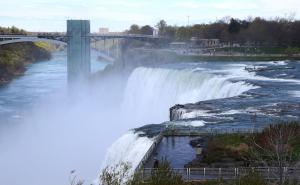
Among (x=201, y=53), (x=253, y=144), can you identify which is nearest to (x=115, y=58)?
(x=201, y=53)

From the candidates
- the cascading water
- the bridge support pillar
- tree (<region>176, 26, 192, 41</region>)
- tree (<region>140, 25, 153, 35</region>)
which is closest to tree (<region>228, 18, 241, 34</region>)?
tree (<region>176, 26, 192, 41</region>)

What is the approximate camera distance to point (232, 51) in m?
61.0

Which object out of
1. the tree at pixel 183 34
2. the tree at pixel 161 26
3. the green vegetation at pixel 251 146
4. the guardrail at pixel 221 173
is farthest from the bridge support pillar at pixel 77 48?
the tree at pixel 161 26

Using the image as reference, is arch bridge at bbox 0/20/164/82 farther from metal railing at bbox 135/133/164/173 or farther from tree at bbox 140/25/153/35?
tree at bbox 140/25/153/35

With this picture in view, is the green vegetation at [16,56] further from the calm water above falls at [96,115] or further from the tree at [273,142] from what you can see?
the tree at [273,142]

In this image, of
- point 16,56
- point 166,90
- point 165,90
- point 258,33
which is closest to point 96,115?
point 165,90

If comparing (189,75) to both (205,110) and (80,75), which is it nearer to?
(205,110)

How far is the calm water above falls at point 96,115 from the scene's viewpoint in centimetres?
2442

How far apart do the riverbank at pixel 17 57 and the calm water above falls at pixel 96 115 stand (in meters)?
16.6

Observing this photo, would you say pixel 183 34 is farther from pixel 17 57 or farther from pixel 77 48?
pixel 77 48

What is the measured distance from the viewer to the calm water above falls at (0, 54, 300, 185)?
80.1ft

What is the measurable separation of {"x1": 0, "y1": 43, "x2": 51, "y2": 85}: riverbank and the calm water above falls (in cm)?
1663

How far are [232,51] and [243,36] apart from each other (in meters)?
4.91

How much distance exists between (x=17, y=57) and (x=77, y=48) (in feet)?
105
